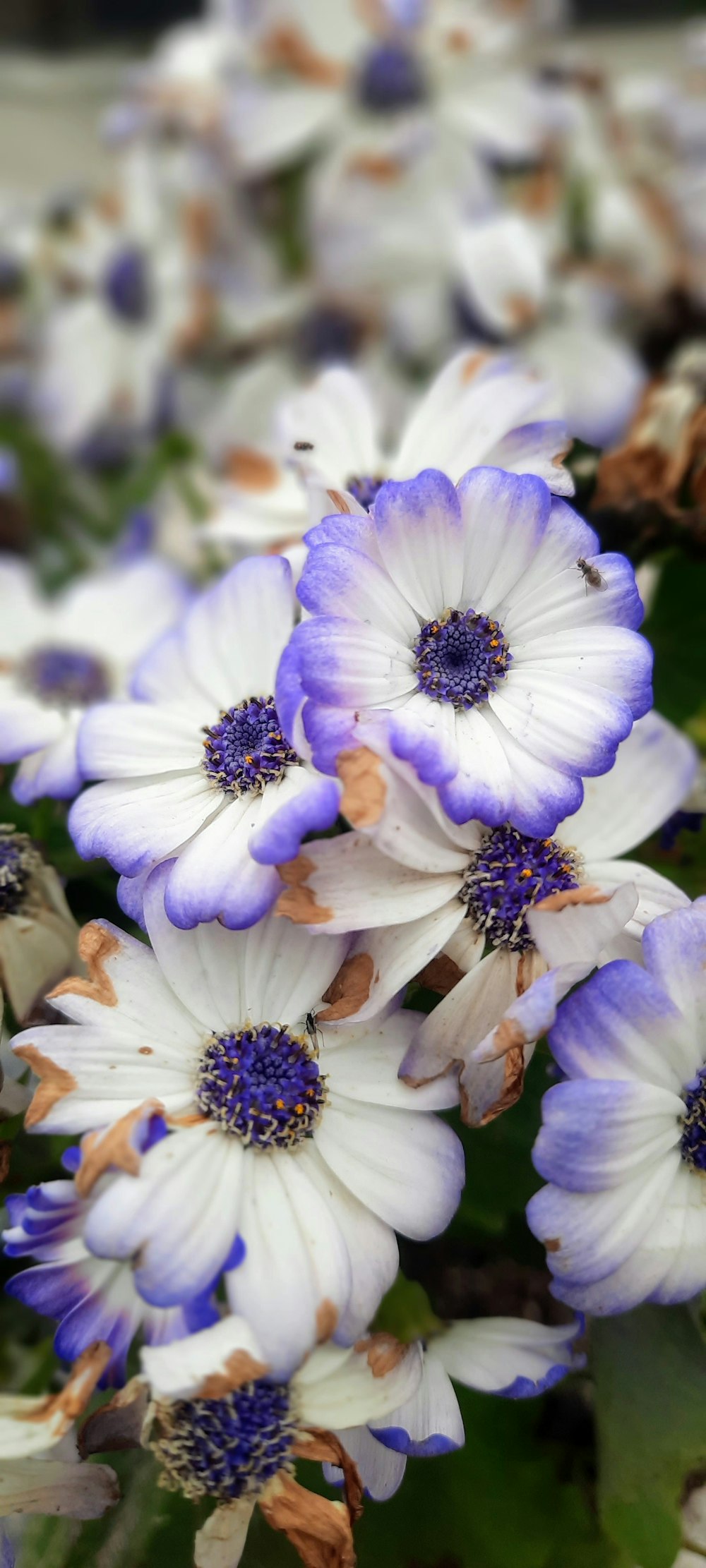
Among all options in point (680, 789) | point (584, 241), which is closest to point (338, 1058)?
point (680, 789)

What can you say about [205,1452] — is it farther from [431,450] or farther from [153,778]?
[431,450]

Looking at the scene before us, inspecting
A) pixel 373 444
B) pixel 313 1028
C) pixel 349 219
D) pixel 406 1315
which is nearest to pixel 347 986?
pixel 313 1028

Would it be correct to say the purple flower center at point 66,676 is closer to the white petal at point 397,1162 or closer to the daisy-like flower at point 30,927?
the daisy-like flower at point 30,927

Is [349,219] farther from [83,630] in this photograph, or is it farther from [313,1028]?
[313,1028]

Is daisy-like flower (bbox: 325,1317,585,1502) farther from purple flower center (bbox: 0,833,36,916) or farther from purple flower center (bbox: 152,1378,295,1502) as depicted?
purple flower center (bbox: 0,833,36,916)

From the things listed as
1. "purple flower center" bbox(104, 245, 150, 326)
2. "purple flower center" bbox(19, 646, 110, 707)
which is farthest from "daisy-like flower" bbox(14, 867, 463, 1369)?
"purple flower center" bbox(104, 245, 150, 326)
